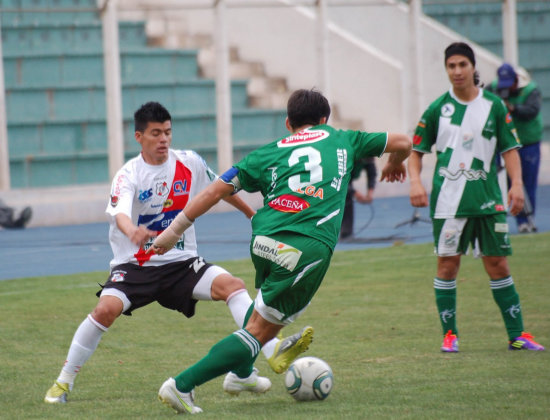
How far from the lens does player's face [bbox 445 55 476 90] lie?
670 cm

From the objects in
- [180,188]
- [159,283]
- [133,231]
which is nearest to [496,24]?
[180,188]

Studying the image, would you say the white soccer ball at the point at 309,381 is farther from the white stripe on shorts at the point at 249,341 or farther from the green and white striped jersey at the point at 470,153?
the green and white striped jersey at the point at 470,153

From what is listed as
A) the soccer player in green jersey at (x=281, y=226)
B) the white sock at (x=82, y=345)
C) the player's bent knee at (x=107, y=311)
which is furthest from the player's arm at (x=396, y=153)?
the white sock at (x=82, y=345)

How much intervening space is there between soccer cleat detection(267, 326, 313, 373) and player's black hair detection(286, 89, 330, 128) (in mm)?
1066

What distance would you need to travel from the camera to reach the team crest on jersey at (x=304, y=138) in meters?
5.20

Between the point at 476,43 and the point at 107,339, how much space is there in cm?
1585

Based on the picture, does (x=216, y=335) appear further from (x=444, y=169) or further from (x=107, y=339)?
(x=444, y=169)

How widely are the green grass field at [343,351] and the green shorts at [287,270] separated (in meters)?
0.51

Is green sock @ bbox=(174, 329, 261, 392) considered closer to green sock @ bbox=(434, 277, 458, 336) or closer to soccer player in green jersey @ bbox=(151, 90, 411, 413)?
soccer player in green jersey @ bbox=(151, 90, 411, 413)

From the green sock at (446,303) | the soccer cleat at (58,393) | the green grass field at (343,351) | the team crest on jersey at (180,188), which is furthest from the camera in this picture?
the green sock at (446,303)

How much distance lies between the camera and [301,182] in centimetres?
513

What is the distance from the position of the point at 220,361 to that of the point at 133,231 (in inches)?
32.3

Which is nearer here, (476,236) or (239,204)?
(239,204)

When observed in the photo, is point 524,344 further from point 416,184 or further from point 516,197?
point 416,184
